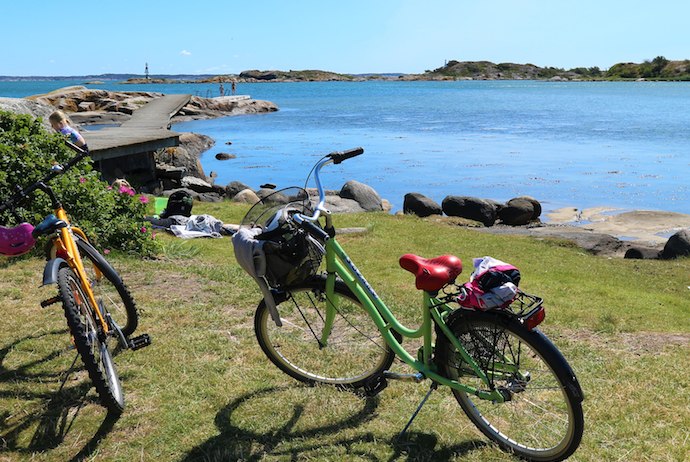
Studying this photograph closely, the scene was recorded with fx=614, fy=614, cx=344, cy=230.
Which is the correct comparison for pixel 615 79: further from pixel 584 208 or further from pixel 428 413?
pixel 428 413

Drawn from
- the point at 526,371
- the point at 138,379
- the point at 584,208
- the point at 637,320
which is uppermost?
the point at 526,371

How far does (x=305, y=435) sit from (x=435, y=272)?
154 centimetres

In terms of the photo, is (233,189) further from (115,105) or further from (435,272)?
(115,105)

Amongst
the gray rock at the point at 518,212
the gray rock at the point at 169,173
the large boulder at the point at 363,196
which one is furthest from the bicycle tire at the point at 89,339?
the gray rock at the point at 169,173

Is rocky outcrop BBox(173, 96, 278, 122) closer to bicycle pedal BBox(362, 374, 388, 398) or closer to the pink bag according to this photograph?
bicycle pedal BBox(362, 374, 388, 398)

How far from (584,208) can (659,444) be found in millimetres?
22954

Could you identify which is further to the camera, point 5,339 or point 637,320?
point 637,320

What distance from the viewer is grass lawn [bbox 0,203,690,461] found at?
164 inches

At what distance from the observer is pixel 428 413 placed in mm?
4613

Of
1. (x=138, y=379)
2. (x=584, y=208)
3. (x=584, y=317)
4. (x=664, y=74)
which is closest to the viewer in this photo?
(x=138, y=379)

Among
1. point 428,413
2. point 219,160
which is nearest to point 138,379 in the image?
point 428,413

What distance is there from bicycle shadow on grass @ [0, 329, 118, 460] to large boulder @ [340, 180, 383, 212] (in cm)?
1714

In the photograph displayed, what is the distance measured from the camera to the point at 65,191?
9484 mm

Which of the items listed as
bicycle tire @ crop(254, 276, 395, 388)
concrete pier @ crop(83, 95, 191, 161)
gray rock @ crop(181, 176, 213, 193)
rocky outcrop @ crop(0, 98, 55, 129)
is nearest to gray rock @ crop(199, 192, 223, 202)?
gray rock @ crop(181, 176, 213, 193)
